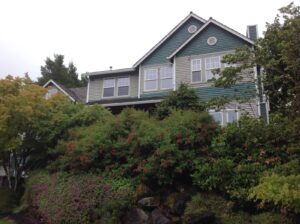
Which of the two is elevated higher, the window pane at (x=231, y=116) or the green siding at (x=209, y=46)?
the green siding at (x=209, y=46)

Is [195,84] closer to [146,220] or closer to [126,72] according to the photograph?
[126,72]

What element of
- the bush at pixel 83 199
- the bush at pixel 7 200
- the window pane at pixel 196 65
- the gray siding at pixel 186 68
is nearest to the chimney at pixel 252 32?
the gray siding at pixel 186 68

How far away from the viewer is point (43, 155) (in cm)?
1496

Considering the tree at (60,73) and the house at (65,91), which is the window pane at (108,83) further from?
the tree at (60,73)

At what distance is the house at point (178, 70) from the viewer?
1867cm

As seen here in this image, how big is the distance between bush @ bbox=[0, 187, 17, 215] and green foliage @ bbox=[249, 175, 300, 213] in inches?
409

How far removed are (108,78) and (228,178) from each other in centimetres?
1515

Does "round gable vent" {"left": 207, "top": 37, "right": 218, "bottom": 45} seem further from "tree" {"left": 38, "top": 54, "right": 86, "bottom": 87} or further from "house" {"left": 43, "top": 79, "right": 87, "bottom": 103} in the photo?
"tree" {"left": 38, "top": 54, "right": 86, "bottom": 87}

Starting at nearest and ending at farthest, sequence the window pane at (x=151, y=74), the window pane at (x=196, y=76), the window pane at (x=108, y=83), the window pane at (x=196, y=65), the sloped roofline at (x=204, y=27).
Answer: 1. the sloped roofline at (x=204, y=27)
2. the window pane at (x=196, y=76)
3. the window pane at (x=196, y=65)
4. the window pane at (x=151, y=74)
5. the window pane at (x=108, y=83)

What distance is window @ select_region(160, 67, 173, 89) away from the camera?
2050 centimetres

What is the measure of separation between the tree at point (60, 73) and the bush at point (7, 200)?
31.7 m

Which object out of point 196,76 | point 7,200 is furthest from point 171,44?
point 7,200

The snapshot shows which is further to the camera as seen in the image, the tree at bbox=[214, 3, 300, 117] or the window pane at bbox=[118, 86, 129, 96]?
the window pane at bbox=[118, 86, 129, 96]

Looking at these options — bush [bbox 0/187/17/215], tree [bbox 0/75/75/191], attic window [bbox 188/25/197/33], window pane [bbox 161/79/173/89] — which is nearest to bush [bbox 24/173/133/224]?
bush [bbox 0/187/17/215]
